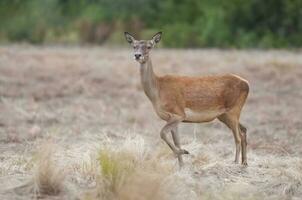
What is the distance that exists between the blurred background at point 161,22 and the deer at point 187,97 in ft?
75.9

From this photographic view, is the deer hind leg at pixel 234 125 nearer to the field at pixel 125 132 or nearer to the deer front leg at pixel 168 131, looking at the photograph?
the field at pixel 125 132

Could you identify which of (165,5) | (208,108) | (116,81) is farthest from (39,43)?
(208,108)

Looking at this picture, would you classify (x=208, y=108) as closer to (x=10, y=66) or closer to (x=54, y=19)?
(x=10, y=66)

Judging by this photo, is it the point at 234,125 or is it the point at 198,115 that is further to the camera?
the point at 234,125

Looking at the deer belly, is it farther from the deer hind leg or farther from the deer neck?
the deer neck

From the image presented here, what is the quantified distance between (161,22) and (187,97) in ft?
94.7

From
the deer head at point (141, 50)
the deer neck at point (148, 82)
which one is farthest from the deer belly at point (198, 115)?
the deer head at point (141, 50)

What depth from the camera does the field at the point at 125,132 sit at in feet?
36.4

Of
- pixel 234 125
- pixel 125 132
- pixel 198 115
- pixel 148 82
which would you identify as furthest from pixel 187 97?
pixel 125 132

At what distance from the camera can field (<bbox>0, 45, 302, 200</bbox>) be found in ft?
36.4

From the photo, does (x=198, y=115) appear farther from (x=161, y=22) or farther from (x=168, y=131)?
(x=161, y=22)

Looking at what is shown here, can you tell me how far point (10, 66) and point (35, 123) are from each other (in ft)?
30.2

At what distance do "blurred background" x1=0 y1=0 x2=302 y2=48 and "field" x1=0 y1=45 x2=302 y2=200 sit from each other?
360cm

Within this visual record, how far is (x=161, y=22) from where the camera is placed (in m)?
42.0
